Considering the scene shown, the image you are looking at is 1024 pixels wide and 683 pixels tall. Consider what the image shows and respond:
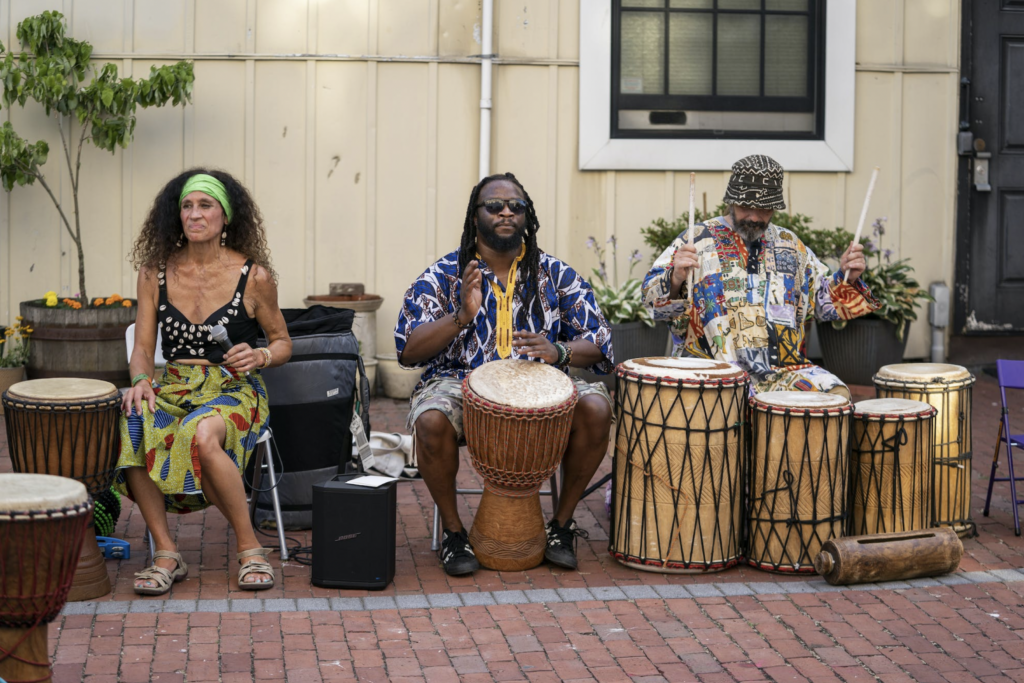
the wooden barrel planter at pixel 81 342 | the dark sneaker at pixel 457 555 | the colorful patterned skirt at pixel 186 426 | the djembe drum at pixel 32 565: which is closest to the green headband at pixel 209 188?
the colorful patterned skirt at pixel 186 426

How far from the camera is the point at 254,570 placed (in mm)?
4867

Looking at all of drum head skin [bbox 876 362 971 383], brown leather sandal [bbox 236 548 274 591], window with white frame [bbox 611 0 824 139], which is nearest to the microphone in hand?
brown leather sandal [bbox 236 548 274 591]

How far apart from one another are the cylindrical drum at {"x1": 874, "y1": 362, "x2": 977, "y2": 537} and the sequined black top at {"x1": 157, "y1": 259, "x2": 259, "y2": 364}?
2.81 m

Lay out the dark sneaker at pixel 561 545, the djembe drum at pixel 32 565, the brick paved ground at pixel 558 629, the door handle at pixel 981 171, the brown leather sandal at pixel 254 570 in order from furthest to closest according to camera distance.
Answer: the door handle at pixel 981 171 → the dark sneaker at pixel 561 545 → the brown leather sandal at pixel 254 570 → the brick paved ground at pixel 558 629 → the djembe drum at pixel 32 565

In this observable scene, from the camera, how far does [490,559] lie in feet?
16.8

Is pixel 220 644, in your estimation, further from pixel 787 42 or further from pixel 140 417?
pixel 787 42

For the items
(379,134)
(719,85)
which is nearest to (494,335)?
(379,134)

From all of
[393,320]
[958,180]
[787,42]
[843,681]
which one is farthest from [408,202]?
[843,681]

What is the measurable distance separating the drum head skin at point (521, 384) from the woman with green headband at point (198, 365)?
33.3 inches

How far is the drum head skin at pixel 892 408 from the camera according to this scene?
5137 millimetres

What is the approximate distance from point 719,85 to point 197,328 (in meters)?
5.08

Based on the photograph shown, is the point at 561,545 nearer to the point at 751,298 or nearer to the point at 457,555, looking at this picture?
the point at 457,555

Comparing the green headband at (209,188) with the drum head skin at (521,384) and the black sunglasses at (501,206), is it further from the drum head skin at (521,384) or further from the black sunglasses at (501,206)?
the drum head skin at (521,384)

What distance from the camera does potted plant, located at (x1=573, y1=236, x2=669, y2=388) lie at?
8.62m
